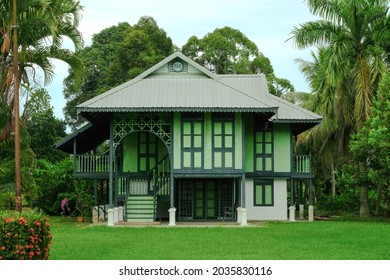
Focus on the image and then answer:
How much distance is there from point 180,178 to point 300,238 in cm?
1002

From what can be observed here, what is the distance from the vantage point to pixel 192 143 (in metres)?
30.8

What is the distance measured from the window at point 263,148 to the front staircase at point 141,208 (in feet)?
17.9

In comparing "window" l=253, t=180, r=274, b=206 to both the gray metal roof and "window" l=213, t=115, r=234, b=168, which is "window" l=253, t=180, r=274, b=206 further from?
"window" l=213, t=115, r=234, b=168

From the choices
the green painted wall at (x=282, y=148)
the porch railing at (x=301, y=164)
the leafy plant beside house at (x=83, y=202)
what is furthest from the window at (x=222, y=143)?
the leafy plant beside house at (x=83, y=202)

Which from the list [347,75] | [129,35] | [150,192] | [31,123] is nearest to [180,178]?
[150,192]

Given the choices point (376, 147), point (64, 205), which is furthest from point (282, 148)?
point (64, 205)

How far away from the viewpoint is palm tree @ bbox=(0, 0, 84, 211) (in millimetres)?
22031

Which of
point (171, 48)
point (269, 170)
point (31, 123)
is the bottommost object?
point (269, 170)

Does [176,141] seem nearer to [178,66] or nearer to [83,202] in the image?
[178,66]

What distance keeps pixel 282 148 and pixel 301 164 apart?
3.86 feet

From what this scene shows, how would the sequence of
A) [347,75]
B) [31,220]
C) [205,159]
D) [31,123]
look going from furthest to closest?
1. [31,123]
2. [347,75]
3. [205,159]
4. [31,220]

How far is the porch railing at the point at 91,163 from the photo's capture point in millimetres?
33344
